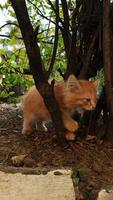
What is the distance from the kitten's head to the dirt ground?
1.02 ft

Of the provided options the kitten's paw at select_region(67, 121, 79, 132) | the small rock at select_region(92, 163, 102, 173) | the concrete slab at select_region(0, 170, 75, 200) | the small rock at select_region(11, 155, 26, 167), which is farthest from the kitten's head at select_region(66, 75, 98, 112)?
the concrete slab at select_region(0, 170, 75, 200)

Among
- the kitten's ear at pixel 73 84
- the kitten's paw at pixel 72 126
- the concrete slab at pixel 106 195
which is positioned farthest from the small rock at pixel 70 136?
the concrete slab at pixel 106 195

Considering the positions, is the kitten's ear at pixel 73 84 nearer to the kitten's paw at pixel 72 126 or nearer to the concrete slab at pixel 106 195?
the kitten's paw at pixel 72 126

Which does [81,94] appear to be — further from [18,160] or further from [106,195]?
[106,195]

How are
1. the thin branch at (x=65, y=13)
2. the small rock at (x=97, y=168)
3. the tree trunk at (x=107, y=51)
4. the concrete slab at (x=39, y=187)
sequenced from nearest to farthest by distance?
the concrete slab at (x=39, y=187)
the small rock at (x=97, y=168)
the tree trunk at (x=107, y=51)
the thin branch at (x=65, y=13)

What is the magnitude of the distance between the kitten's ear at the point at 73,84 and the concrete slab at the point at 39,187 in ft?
2.61

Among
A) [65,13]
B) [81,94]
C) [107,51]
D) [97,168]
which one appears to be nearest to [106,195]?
[97,168]

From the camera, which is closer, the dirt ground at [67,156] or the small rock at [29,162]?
the dirt ground at [67,156]

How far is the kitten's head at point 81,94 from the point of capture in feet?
13.4

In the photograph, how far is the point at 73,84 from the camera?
13.4 ft

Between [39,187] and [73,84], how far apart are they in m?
0.94

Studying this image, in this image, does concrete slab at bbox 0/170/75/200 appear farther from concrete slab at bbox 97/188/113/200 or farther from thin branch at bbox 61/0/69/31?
thin branch at bbox 61/0/69/31

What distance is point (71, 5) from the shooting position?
5090 millimetres

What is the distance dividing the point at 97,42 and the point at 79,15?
0.29 metres
